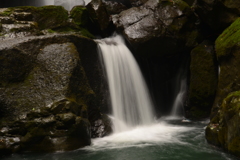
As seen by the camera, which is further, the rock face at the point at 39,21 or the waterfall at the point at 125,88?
the waterfall at the point at 125,88

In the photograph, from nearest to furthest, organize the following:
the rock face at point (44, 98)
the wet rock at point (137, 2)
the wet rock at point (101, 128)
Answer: the rock face at point (44, 98), the wet rock at point (101, 128), the wet rock at point (137, 2)

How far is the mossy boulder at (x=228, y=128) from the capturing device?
12.9ft

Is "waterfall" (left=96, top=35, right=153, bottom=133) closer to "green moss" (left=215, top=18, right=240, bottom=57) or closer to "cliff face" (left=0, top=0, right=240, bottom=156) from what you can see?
"cliff face" (left=0, top=0, right=240, bottom=156)

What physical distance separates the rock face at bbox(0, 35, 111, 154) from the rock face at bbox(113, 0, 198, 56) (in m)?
3.08

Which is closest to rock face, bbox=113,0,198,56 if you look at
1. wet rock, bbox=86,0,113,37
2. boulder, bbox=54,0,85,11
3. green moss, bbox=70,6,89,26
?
wet rock, bbox=86,0,113,37

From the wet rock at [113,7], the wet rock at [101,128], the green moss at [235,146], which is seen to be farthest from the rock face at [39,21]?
the green moss at [235,146]

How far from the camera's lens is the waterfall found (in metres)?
7.59

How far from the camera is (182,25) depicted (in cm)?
883

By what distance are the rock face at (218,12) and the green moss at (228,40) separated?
0.72 meters

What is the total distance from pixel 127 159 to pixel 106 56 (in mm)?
4422

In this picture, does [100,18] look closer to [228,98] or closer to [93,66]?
[93,66]

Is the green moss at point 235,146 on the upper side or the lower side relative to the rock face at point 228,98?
lower

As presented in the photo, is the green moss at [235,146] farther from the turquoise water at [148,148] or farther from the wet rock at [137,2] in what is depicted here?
the wet rock at [137,2]

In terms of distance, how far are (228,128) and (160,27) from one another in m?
5.40
